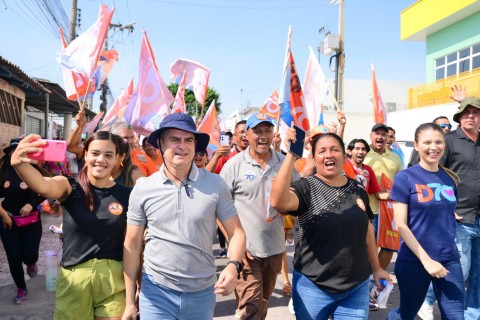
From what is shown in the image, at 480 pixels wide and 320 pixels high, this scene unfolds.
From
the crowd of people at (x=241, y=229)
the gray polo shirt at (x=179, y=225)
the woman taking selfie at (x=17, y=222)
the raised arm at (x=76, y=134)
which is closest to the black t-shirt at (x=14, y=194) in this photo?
the woman taking selfie at (x=17, y=222)

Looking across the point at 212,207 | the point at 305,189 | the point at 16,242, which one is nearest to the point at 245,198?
the point at 305,189

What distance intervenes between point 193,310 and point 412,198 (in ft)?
6.11

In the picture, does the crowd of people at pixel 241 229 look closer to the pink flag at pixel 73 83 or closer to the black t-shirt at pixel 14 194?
the black t-shirt at pixel 14 194

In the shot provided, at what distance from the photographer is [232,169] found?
12.8 feet

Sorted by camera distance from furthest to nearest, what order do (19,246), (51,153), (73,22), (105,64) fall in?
(73,22)
(105,64)
(19,246)
(51,153)

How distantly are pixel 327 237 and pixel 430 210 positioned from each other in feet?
3.30

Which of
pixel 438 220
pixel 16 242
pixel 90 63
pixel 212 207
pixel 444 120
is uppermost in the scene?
pixel 90 63

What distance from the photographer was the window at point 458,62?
19047 mm

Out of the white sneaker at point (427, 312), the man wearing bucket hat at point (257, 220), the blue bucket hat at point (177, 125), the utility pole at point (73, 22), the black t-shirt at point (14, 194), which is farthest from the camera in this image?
the utility pole at point (73, 22)

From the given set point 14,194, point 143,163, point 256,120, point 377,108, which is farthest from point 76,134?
point 377,108

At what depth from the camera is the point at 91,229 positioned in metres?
2.71

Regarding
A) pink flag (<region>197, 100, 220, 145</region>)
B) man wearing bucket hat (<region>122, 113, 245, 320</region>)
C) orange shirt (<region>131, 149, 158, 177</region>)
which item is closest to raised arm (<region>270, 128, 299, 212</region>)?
man wearing bucket hat (<region>122, 113, 245, 320</region>)

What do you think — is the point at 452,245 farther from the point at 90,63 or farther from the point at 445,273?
the point at 90,63

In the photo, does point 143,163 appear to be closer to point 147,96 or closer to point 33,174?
point 147,96
